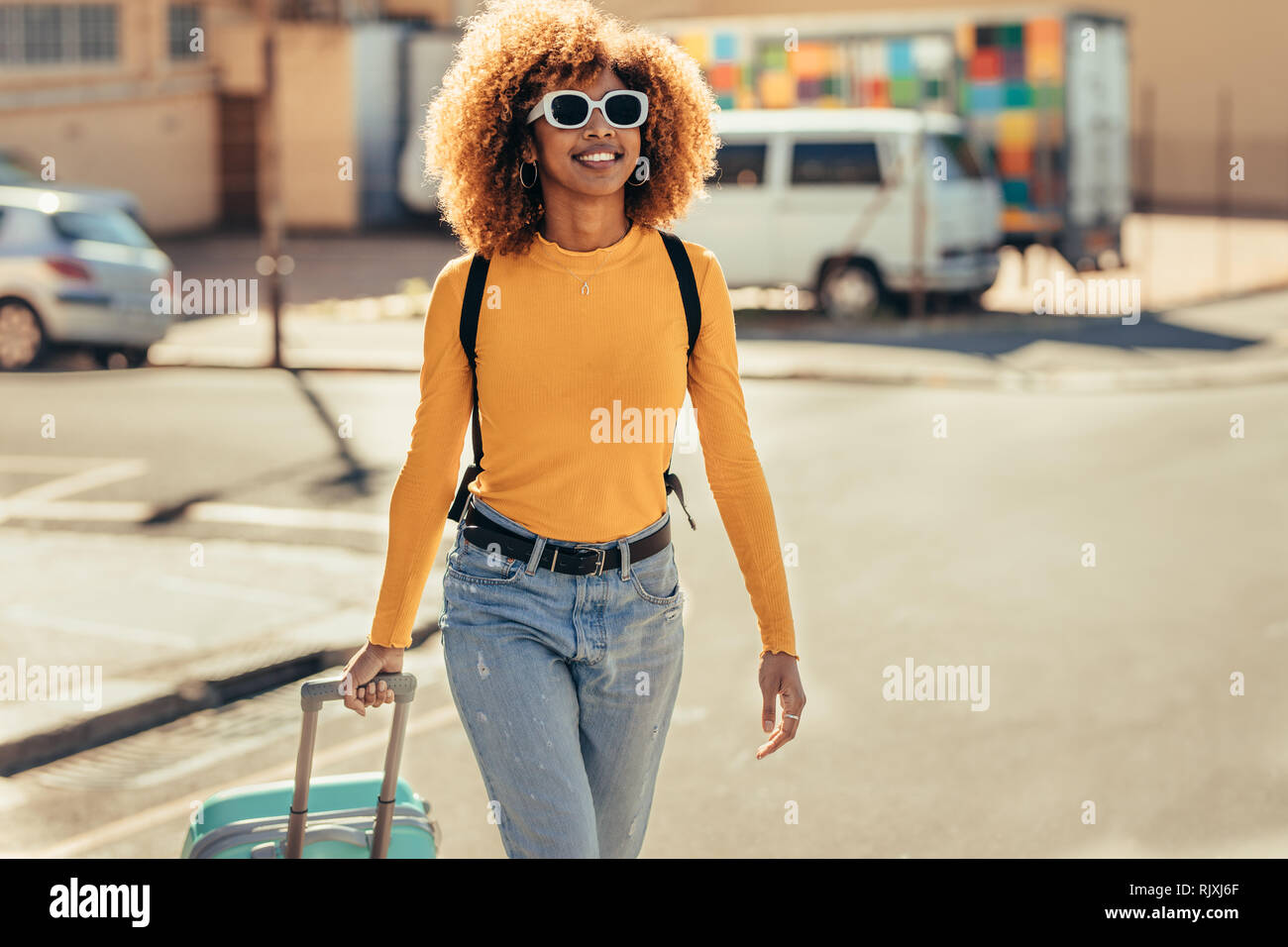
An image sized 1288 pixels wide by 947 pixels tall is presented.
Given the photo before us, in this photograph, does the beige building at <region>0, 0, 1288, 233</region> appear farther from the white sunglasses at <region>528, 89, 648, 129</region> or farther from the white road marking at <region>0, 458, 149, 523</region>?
the white sunglasses at <region>528, 89, 648, 129</region>

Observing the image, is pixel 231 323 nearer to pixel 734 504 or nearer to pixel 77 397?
pixel 77 397

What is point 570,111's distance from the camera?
3.29 m

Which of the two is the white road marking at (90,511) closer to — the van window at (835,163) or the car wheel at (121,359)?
the car wheel at (121,359)

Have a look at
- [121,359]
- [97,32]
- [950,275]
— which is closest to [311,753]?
[121,359]

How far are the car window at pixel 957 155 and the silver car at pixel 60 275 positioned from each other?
8.14 metres

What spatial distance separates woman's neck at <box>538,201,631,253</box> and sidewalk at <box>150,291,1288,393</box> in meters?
12.3

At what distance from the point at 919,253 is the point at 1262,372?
3.97 m

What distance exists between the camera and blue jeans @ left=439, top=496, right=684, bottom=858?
3205 mm

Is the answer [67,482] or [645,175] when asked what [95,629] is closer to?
[67,482]

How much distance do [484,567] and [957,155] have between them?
16.4m

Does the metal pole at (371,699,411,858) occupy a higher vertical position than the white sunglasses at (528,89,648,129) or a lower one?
lower

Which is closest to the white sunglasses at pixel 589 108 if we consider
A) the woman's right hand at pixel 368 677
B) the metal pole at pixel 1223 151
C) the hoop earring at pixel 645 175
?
the hoop earring at pixel 645 175

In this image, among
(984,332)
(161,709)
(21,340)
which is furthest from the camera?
(984,332)

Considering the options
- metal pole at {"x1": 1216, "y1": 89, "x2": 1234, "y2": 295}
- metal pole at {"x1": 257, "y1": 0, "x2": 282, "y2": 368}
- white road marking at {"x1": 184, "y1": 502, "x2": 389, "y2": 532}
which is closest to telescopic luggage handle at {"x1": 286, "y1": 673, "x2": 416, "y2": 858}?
white road marking at {"x1": 184, "y1": 502, "x2": 389, "y2": 532}
